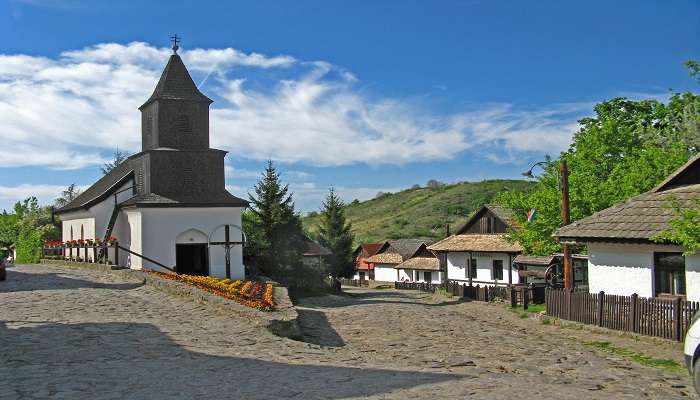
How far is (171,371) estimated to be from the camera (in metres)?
10.3

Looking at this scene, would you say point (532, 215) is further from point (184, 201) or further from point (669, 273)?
point (184, 201)

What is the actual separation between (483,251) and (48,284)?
1189 inches

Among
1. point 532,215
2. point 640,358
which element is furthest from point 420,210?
point 640,358

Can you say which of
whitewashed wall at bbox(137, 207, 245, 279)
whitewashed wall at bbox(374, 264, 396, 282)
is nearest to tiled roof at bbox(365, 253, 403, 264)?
whitewashed wall at bbox(374, 264, 396, 282)

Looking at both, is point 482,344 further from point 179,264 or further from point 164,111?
point 164,111

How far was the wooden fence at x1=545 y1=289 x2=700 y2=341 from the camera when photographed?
16.6m

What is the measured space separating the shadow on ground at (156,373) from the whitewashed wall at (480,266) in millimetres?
34812

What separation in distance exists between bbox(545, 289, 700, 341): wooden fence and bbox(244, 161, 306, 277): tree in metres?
18.3

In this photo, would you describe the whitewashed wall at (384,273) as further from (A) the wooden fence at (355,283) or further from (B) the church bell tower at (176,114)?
(B) the church bell tower at (176,114)

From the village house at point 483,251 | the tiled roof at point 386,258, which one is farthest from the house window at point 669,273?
the tiled roof at point 386,258

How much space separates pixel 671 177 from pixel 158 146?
23.5m

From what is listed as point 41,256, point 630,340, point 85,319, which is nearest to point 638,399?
point 630,340

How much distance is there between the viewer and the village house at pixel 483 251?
147ft

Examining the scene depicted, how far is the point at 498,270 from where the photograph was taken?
1804 inches
